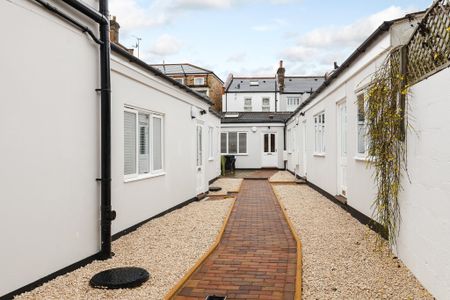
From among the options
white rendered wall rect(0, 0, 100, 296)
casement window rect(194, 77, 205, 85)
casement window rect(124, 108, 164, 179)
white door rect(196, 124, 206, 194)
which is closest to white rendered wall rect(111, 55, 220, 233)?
casement window rect(124, 108, 164, 179)

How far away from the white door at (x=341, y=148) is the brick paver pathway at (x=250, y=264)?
2332mm

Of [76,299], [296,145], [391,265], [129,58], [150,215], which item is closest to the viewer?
[76,299]

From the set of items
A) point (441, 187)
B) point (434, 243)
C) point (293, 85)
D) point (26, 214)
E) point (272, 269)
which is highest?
point (293, 85)

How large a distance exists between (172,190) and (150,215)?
168 cm

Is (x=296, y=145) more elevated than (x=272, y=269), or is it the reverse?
(x=296, y=145)

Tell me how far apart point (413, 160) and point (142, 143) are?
5.39 meters

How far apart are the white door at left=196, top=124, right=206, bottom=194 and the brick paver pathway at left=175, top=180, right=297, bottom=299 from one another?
4.20 m

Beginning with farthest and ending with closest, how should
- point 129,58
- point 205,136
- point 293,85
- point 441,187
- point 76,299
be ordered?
point 293,85 → point 205,136 → point 129,58 → point 76,299 → point 441,187

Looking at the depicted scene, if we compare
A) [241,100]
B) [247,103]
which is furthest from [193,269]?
[247,103]

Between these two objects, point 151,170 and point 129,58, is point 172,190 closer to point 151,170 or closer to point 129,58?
point 151,170

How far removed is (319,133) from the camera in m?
13.8

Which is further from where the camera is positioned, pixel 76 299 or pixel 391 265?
pixel 391 265

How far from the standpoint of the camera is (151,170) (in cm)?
870

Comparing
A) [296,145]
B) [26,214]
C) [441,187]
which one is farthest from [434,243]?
[296,145]
